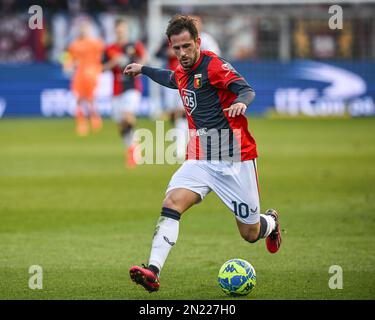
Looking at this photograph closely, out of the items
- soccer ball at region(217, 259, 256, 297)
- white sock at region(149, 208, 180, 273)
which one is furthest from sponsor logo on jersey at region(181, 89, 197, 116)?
soccer ball at region(217, 259, 256, 297)

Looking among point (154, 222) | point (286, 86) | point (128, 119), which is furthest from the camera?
point (286, 86)

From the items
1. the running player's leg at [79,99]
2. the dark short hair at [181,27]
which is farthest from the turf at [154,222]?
the running player's leg at [79,99]

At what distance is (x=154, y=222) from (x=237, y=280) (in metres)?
4.23

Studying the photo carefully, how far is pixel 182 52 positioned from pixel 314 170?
9.74 meters

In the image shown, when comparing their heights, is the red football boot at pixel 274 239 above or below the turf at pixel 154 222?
above

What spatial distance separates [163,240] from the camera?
24.4 ft

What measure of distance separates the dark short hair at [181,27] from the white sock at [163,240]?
1529 millimetres

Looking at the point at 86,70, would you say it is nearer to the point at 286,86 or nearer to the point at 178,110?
the point at 286,86

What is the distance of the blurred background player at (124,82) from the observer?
1845cm

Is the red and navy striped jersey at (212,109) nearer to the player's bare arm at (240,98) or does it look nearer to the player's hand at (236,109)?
the player's bare arm at (240,98)

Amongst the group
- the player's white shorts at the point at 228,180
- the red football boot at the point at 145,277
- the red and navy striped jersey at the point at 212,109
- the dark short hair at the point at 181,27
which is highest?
the dark short hair at the point at 181,27

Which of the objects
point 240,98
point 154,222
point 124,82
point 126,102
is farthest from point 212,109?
point 124,82

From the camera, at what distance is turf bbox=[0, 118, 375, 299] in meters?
7.89
